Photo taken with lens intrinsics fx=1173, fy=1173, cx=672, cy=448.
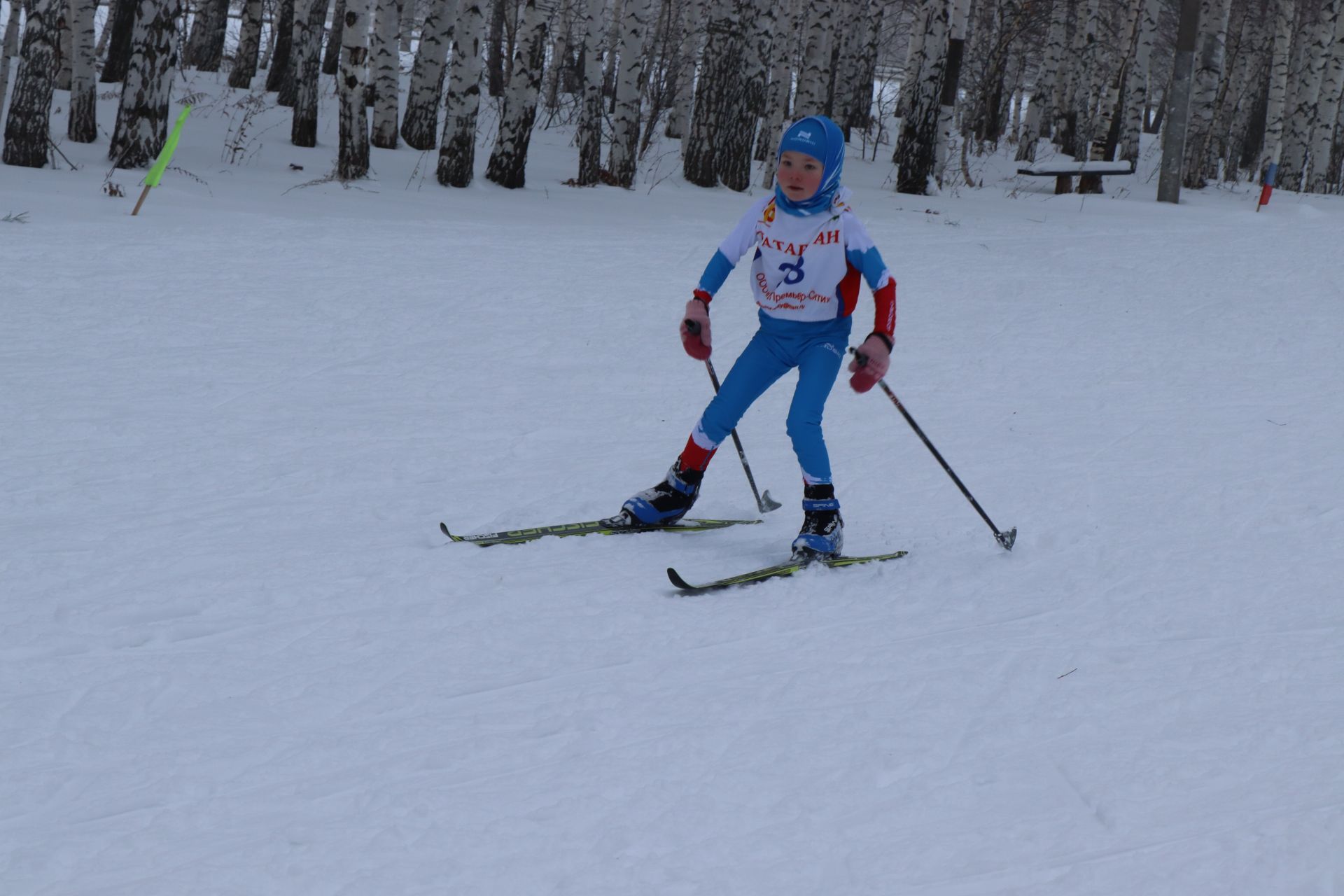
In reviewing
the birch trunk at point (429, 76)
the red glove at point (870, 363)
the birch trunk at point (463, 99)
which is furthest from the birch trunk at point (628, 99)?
the red glove at point (870, 363)

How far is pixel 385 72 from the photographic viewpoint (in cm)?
1340

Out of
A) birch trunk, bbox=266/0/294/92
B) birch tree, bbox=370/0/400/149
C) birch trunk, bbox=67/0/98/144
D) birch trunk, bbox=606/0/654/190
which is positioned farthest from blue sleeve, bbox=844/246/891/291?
birch trunk, bbox=266/0/294/92

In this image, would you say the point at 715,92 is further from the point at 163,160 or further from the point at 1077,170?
the point at 163,160

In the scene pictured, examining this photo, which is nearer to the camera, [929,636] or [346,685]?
[346,685]

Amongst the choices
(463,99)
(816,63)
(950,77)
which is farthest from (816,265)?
(816,63)

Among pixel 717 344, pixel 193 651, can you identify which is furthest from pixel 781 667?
pixel 717 344

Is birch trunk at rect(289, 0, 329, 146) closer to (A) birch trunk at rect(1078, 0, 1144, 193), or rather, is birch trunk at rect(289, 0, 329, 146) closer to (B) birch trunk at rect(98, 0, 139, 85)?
(B) birch trunk at rect(98, 0, 139, 85)

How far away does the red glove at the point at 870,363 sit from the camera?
161 inches

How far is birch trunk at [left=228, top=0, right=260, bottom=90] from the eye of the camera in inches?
704

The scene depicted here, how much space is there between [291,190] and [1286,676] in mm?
9410

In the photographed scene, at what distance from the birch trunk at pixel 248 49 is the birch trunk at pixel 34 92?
8360mm

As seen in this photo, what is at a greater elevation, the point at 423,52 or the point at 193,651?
the point at 423,52

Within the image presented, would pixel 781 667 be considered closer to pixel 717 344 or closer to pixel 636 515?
pixel 636 515

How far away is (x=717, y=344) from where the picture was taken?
25.0ft
